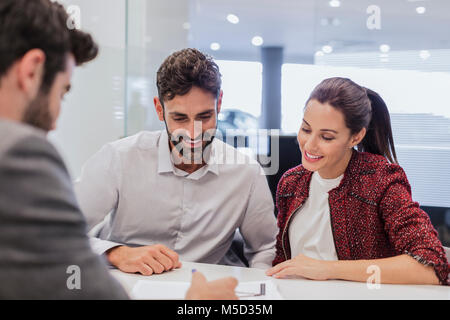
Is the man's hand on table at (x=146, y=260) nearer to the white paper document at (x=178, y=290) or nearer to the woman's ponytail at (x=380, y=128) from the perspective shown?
the white paper document at (x=178, y=290)

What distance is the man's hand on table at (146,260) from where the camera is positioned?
116 centimetres

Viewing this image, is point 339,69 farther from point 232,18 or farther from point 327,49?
point 232,18

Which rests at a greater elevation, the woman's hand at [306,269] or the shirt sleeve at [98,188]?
the shirt sleeve at [98,188]

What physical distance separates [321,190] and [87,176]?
838 millimetres

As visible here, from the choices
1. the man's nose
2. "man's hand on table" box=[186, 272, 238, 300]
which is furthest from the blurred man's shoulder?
the man's nose

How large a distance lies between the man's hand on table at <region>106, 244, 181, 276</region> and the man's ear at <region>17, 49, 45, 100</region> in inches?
26.4

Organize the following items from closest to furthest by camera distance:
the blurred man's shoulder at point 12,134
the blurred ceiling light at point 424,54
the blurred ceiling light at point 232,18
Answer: the blurred man's shoulder at point 12,134 < the blurred ceiling light at point 424,54 < the blurred ceiling light at point 232,18

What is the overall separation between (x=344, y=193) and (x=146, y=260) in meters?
0.68

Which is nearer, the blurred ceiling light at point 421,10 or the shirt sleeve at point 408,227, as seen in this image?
the shirt sleeve at point 408,227

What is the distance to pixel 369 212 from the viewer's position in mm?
1320

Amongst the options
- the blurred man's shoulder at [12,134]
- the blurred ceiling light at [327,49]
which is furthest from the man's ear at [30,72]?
the blurred ceiling light at [327,49]

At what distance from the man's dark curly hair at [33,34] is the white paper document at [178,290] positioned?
1.86 feet

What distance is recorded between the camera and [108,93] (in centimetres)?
268

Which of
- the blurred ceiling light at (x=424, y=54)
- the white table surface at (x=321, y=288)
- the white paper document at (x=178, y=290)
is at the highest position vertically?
the blurred ceiling light at (x=424, y=54)
